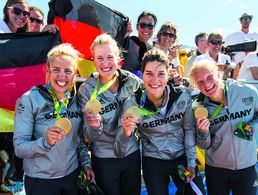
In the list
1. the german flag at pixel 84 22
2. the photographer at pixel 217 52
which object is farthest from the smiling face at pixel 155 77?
the photographer at pixel 217 52

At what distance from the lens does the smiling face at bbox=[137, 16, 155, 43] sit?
17.8 ft

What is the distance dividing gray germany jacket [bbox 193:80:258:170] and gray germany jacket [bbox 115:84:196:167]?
179mm

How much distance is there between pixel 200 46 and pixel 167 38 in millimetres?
2590

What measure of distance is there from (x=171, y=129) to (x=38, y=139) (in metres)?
1.46

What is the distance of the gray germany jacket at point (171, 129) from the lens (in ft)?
12.0

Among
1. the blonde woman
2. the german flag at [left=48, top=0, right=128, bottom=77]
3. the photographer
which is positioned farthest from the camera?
the photographer

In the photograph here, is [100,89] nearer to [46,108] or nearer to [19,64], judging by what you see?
[46,108]

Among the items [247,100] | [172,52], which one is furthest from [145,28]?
[247,100]

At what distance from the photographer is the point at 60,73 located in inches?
134

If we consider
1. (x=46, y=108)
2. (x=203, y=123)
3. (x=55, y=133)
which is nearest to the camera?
(x=55, y=133)

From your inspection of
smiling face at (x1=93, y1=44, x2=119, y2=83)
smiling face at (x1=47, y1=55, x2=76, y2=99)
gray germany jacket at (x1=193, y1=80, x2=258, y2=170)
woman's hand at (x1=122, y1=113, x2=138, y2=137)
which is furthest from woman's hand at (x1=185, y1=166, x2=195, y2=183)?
smiling face at (x1=47, y1=55, x2=76, y2=99)

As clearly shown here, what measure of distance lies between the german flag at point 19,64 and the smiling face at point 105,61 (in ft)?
3.45

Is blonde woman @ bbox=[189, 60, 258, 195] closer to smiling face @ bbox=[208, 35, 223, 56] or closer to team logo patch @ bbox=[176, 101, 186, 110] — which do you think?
team logo patch @ bbox=[176, 101, 186, 110]

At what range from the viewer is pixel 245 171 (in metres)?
3.79
